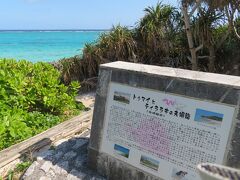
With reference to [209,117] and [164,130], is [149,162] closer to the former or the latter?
[164,130]

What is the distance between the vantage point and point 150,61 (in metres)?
9.50

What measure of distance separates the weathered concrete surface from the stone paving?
0.54 feet

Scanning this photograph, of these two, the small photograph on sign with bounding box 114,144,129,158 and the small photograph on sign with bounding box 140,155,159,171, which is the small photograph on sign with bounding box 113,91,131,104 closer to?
the small photograph on sign with bounding box 114,144,129,158

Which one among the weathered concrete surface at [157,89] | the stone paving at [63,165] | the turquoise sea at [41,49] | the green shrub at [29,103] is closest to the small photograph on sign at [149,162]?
the weathered concrete surface at [157,89]

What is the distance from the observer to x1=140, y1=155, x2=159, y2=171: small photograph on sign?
11.3 feet

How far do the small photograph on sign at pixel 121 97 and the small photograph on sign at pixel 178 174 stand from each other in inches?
35.1

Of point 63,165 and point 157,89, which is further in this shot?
point 63,165

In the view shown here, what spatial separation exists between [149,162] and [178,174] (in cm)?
36

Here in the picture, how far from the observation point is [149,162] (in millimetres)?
3484

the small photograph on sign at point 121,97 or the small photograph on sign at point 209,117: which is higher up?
the small photograph on sign at point 209,117

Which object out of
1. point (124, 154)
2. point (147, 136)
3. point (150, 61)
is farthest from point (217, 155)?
point (150, 61)

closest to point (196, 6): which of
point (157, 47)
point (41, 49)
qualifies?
point (157, 47)

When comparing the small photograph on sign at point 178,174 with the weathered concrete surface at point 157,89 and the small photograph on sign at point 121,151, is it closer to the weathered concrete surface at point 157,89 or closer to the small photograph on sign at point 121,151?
the weathered concrete surface at point 157,89

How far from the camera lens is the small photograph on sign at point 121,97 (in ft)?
12.0
